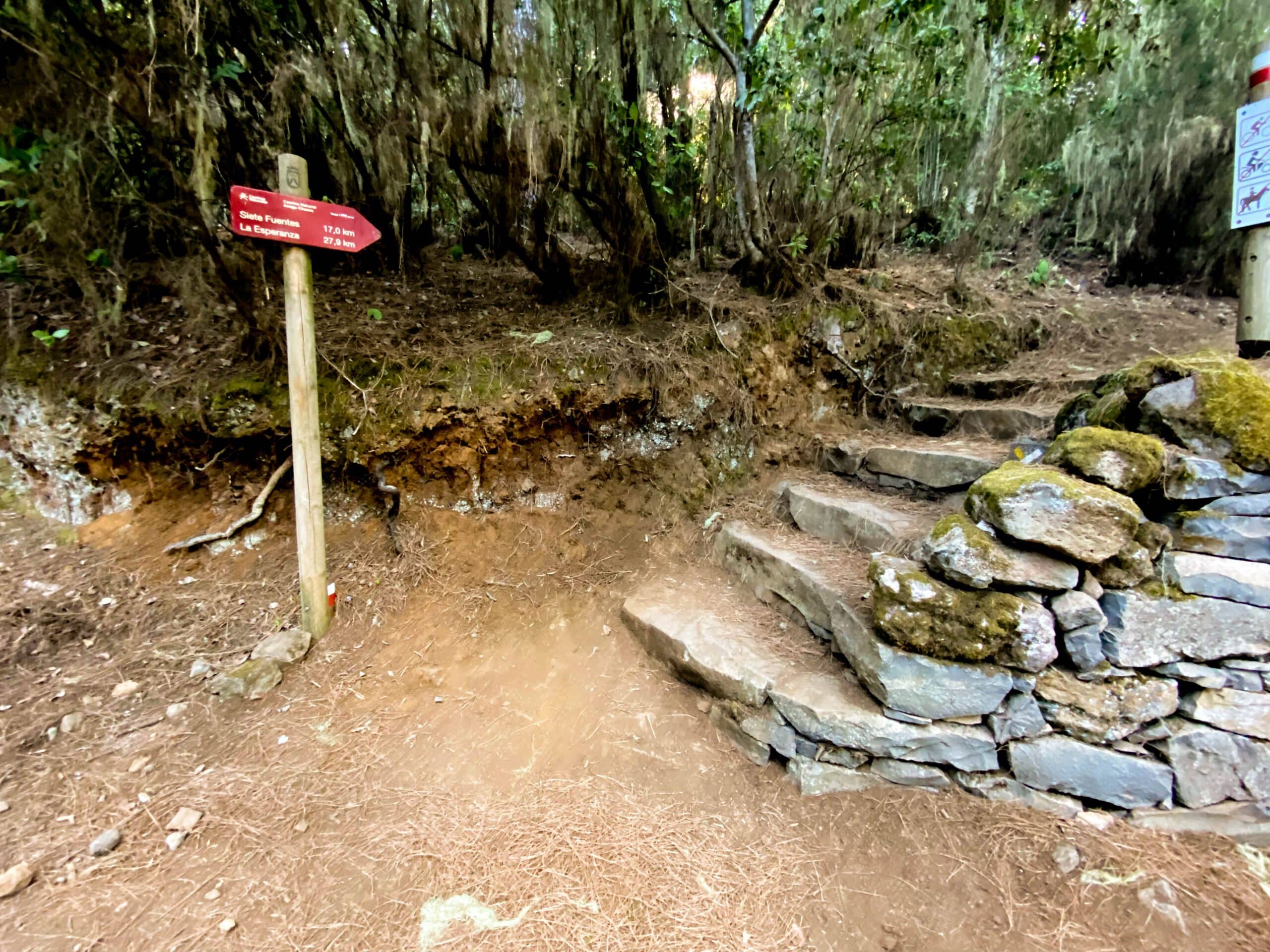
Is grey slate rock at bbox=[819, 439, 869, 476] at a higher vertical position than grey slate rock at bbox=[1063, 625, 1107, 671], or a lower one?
higher

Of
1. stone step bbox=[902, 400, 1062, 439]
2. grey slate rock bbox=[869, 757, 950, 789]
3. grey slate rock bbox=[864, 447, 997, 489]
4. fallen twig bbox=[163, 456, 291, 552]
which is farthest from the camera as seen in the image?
stone step bbox=[902, 400, 1062, 439]

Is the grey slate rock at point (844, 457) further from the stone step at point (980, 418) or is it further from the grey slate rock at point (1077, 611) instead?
the grey slate rock at point (1077, 611)

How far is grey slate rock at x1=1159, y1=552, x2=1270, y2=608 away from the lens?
2357 millimetres

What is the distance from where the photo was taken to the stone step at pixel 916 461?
3.39 metres

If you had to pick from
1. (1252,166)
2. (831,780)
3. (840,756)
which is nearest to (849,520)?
(840,756)

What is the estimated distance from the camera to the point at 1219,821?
2412mm

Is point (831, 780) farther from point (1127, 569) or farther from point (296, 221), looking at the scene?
point (296, 221)

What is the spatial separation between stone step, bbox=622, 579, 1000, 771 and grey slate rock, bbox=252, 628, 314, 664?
6.47 ft

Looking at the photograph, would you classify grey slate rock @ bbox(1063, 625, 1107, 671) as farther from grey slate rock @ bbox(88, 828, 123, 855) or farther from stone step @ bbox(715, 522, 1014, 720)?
grey slate rock @ bbox(88, 828, 123, 855)

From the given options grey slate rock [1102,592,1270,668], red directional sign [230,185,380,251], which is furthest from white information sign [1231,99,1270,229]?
red directional sign [230,185,380,251]

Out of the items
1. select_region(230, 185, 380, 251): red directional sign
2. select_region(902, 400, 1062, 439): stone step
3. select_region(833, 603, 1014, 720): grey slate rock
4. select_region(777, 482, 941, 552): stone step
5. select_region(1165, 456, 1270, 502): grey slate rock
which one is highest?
select_region(230, 185, 380, 251): red directional sign

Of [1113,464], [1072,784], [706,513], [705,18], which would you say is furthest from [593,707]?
[705,18]

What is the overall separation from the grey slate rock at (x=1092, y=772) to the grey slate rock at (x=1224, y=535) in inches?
39.1

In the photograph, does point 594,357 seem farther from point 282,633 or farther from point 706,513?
point 282,633
